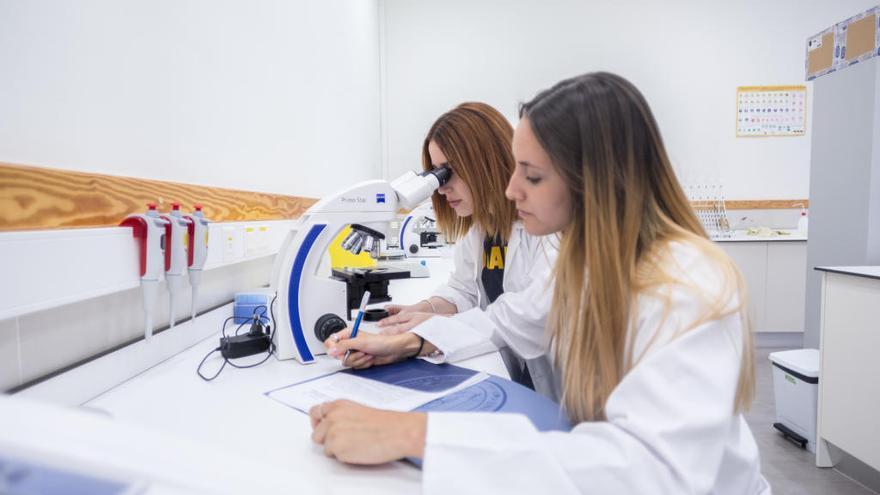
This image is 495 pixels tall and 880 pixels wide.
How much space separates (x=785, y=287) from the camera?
3574 millimetres

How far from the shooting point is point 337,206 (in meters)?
1.03

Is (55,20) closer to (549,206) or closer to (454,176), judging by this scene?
(549,206)

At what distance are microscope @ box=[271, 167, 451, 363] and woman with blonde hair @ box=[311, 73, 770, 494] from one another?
0.38m

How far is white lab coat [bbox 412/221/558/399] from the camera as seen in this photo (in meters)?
1.02

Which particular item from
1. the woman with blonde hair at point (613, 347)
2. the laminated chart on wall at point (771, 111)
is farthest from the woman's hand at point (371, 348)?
the laminated chart on wall at point (771, 111)

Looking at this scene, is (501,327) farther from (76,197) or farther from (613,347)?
(76,197)

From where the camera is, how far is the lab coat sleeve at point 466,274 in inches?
61.0

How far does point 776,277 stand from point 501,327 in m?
3.44

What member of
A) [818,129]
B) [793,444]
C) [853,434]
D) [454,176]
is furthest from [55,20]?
[818,129]

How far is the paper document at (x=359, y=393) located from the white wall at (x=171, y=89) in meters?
0.54

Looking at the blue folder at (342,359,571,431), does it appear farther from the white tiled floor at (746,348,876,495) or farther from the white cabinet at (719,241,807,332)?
the white cabinet at (719,241,807,332)

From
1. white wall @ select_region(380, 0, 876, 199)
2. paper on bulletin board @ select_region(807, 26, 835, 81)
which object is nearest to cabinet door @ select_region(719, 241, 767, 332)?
white wall @ select_region(380, 0, 876, 199)

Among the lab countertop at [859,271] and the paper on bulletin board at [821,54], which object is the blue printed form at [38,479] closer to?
the lab countertop at [859,271]

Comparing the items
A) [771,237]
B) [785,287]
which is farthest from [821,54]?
[785,287]
